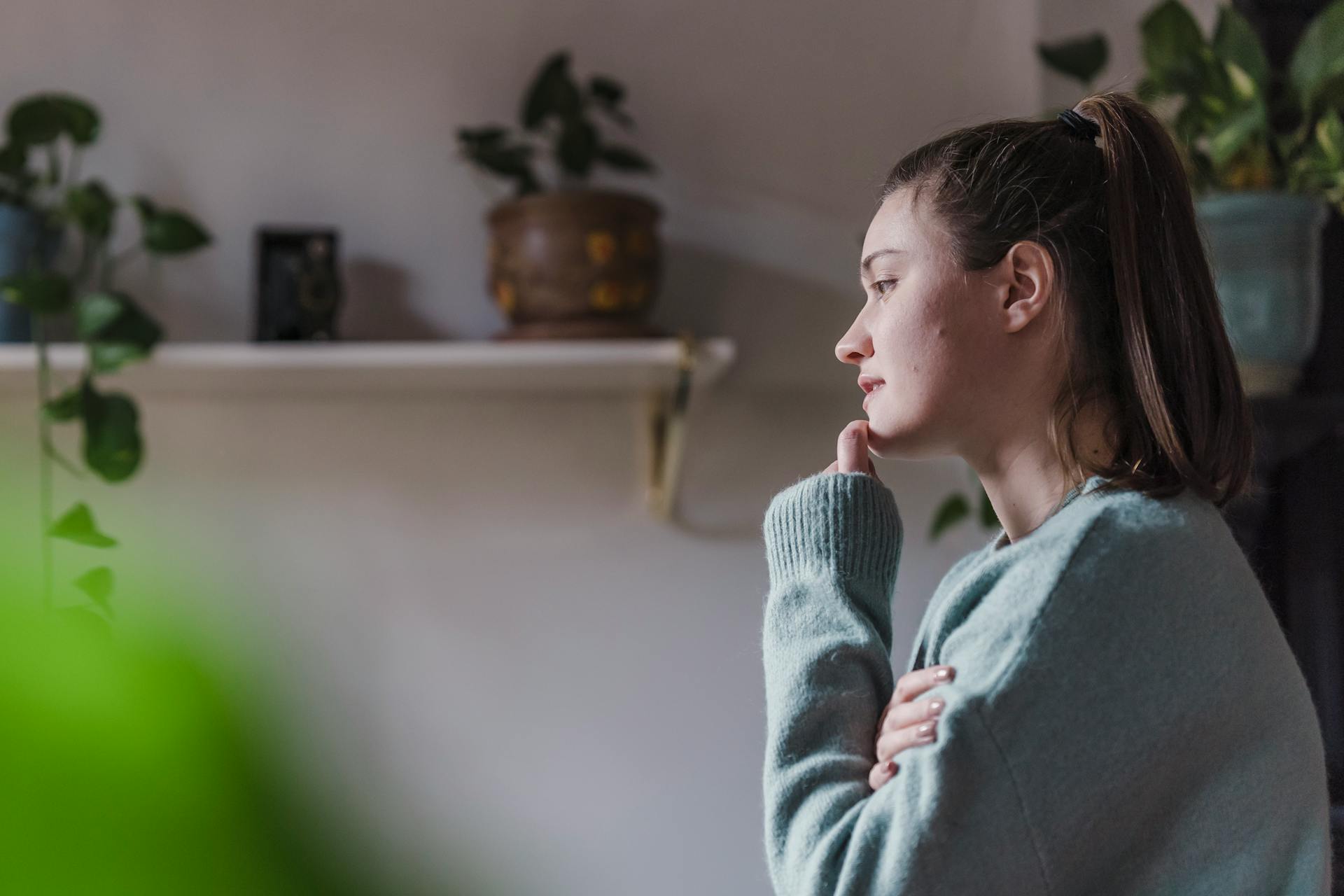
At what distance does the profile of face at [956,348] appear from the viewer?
708 millimetres

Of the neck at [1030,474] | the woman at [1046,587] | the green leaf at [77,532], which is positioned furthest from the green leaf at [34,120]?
the neck at [1030,474]

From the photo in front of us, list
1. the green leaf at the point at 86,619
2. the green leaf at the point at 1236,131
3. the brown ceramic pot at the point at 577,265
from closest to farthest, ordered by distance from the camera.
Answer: the green leaf at the point at 1236,131 → the green leaf at the point at 86,619 → the brown ceramic pot at the point at 577,265

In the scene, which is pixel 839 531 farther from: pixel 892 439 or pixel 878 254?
pixel 878 254

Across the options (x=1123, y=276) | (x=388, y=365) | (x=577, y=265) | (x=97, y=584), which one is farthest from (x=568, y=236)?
(x=1123, y=276)

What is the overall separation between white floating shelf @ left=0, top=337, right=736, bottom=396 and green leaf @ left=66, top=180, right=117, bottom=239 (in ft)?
0.47

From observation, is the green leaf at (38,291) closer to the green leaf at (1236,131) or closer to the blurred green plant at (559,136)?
the blurred green plant at (559,136)

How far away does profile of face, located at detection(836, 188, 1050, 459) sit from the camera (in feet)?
2.32

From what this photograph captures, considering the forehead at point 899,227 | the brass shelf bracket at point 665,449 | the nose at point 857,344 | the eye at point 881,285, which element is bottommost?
the brass shelf bracket at point 665,449

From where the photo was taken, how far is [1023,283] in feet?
2.32

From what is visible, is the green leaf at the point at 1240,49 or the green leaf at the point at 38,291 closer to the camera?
the green leaf at the point at 1240,49

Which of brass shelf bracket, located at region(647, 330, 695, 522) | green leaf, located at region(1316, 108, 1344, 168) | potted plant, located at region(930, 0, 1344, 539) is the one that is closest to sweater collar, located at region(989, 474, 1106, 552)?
potted plant, located at region(930, 0, 1344, 539)

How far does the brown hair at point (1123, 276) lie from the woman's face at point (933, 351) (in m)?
0.01

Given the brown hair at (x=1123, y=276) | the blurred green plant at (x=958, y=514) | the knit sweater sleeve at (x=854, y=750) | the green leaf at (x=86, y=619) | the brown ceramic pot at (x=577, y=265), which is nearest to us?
the knit sweater sleeve at (x=854, y=750)

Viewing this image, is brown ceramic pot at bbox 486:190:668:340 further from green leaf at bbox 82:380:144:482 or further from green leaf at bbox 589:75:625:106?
green leaf at bbox 82:380:144:482
